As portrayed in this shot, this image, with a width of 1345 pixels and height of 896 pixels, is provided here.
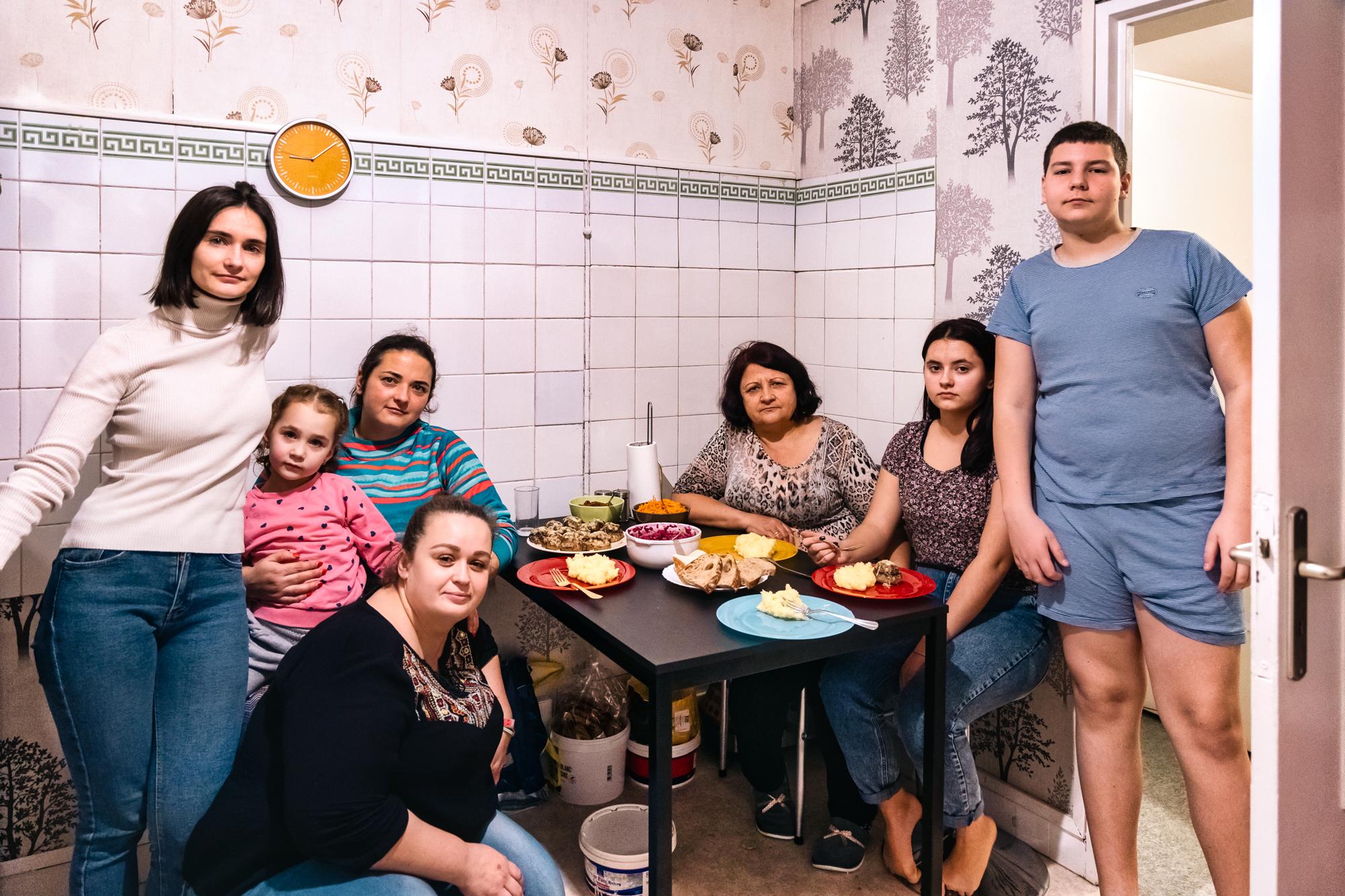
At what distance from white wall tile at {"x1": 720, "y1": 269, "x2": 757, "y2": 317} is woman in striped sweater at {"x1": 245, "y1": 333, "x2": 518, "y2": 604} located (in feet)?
3.76

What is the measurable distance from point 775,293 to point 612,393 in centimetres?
72

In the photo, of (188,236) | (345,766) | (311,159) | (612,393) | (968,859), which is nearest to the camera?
(345,766)

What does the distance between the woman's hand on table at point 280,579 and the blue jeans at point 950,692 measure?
3.84 feet

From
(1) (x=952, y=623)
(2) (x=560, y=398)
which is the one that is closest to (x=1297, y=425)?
(1) (x=952, y=623)

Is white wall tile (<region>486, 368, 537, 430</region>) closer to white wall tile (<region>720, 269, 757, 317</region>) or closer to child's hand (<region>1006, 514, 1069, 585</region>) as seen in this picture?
white wall tile (<region>720, 269, 757, 317</region>)

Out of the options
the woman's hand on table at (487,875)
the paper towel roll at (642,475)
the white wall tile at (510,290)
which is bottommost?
the woman's hand on table at (487,875)

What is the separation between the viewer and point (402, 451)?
2.24 meters

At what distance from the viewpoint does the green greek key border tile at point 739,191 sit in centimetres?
304

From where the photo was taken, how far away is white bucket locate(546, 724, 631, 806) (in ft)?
8.14

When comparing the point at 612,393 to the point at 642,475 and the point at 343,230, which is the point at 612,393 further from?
the point at 343,230

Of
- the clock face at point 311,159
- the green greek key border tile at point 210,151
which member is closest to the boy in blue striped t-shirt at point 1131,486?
the clock face at point 311,159

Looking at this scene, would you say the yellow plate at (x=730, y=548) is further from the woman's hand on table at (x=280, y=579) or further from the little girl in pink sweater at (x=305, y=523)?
the woman's hand on table at (x=280, y=579)

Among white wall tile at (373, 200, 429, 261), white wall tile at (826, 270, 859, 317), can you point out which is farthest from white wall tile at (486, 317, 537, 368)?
white wall tile at (826, 270, 859, 317)

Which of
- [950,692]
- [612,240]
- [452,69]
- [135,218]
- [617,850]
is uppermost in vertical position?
[452,69]
